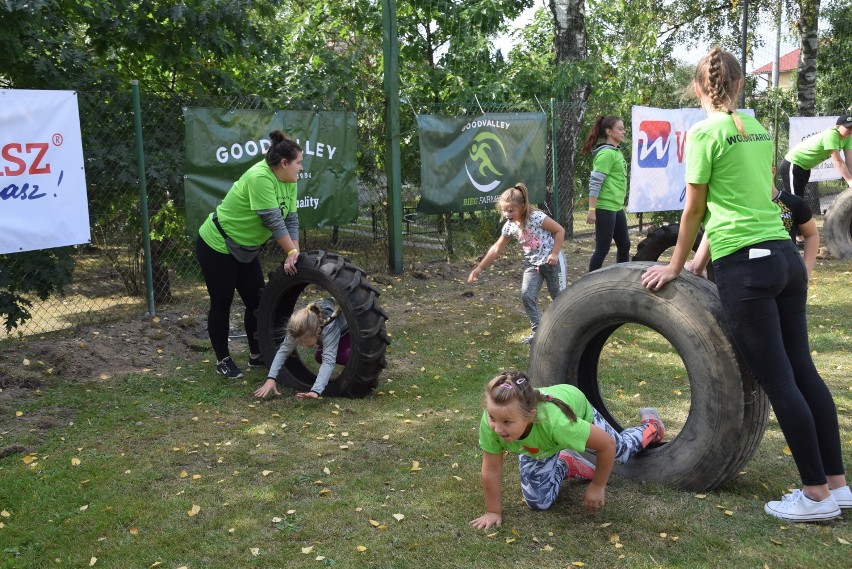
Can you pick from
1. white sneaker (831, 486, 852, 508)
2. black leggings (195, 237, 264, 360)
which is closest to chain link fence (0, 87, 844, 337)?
black leggings (195, 237, 264, 360)

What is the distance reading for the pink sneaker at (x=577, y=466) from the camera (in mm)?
4027

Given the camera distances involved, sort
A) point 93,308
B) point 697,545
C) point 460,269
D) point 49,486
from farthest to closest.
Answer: point 460,269 < point 93,308 < point 49,486 < point 697,545

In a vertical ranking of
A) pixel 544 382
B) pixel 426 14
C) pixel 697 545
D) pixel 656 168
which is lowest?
pixel 697 545

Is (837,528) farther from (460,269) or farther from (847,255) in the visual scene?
(847,255)

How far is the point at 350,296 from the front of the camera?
566 cm

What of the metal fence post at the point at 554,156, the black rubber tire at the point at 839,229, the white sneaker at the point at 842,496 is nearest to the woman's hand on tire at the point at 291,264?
the white sneaker at the point at 842,496

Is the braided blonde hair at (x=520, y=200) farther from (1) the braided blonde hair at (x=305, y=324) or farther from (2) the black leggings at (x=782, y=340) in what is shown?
(2) the black leggings at (x=782, y=340)

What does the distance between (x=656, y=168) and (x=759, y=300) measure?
332 inches

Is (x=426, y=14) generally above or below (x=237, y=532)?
above

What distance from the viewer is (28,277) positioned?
23.8ft

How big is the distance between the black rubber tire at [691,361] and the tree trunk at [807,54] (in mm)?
14393

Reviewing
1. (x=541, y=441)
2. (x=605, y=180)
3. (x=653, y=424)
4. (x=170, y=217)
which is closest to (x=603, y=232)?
(x=605, y=180)

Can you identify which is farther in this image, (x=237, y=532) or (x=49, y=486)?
(x=49, y=486)

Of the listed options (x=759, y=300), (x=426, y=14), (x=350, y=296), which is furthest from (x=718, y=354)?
(x=426, y=14)
